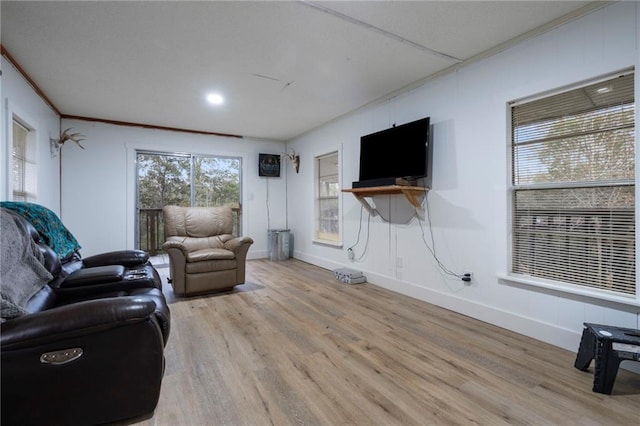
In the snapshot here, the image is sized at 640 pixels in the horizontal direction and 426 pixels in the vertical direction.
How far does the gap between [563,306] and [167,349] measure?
116 inches

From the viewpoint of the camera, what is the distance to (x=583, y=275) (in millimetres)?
2160

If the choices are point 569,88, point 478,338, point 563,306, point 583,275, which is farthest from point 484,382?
point 569,88

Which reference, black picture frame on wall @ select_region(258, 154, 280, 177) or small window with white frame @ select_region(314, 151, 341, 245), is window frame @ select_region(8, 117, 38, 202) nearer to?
black picture frame on wall @ select_region(258, 154, 280, 177)

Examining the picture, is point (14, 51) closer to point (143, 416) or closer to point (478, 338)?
point (143, 416)

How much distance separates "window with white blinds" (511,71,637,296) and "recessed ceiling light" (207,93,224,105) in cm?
316

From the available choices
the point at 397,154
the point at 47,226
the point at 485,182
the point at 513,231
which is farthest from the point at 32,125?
the point at 513,231

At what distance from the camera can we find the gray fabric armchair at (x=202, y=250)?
344cm

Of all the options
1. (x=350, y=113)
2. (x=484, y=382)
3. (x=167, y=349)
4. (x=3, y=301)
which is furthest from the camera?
(x=350, y=113)

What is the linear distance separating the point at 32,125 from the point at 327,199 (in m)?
3.82

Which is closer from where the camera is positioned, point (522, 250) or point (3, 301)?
point (3, 301)

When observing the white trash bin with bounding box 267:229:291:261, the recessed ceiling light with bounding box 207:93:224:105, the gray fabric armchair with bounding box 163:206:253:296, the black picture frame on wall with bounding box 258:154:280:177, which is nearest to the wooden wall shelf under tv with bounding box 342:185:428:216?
the gray fabric armchair with bounding box 163:206:253:296

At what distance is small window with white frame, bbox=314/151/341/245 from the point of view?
4.88m

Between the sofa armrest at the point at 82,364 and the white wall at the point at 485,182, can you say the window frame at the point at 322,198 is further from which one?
the sofa armrest at the point at 82,364

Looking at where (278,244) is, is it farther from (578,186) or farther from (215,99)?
(578,186)
